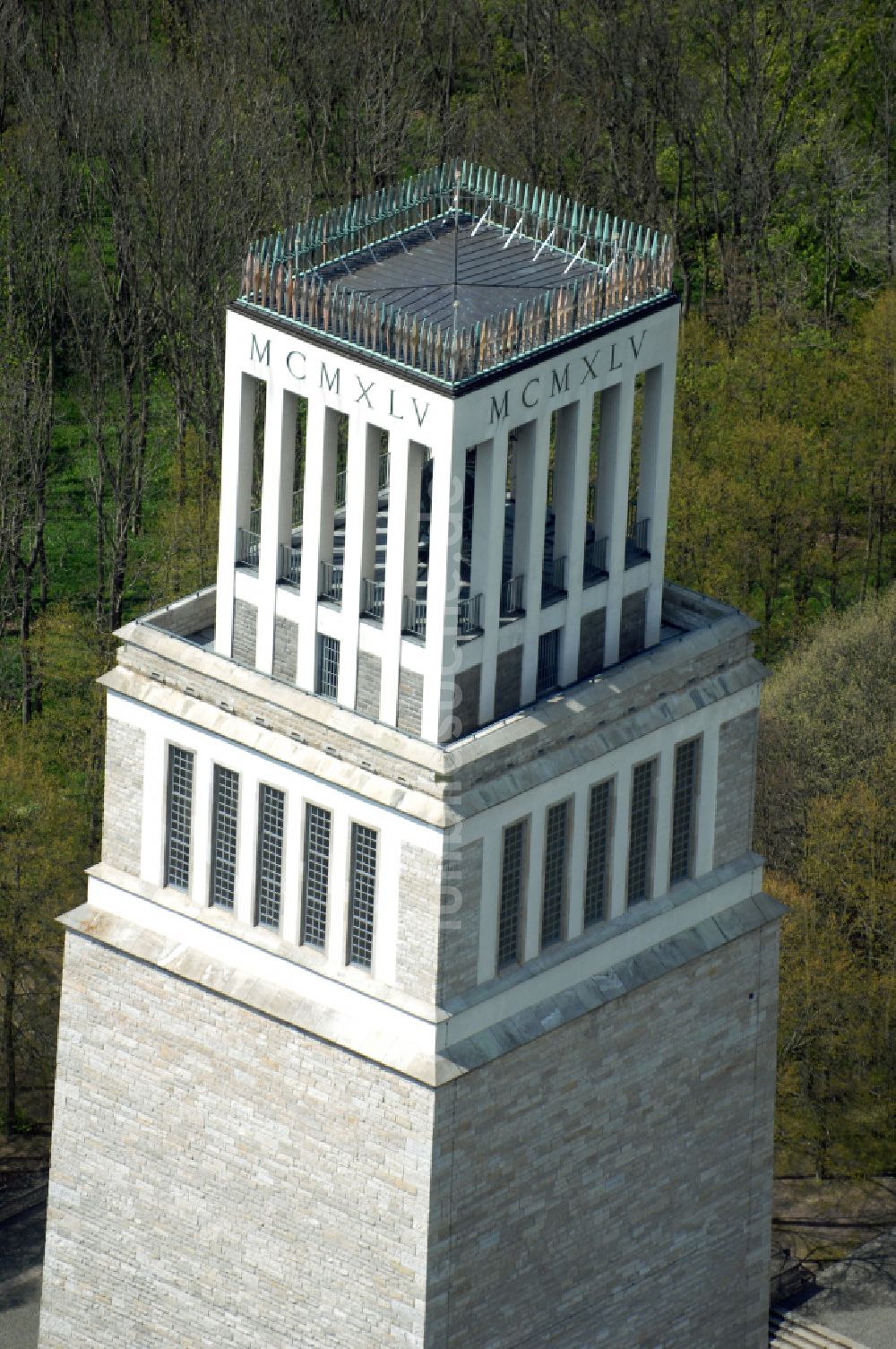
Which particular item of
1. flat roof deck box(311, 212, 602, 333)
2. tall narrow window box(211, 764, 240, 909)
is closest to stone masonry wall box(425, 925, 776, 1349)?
tall narrow window box(211, 764, 240, 909)

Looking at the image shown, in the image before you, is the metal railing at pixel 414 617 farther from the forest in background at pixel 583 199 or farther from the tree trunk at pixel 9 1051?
the tree trunk at pixel 9 1051

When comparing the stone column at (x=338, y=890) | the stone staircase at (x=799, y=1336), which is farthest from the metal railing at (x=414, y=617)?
the stone staircase at (x=799, y=1336)

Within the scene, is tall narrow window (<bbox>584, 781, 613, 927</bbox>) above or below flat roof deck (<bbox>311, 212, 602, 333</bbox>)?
below

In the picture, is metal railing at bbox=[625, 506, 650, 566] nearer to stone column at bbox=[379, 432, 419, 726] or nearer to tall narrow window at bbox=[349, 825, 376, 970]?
stone column at bbox=[379, 432, 419, 726]

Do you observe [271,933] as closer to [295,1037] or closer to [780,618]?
[295,1037]

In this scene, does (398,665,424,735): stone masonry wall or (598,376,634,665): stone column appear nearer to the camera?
(398,665,424,735): stone masonry wall

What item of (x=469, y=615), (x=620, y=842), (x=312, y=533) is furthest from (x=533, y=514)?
(x=620, y=842)

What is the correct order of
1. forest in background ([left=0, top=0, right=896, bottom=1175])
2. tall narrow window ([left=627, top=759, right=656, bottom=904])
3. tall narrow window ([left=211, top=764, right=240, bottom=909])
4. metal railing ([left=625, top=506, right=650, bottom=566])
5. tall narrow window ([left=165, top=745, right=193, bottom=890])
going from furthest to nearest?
1. forest in background ([left=0, top=0, right=896, bottom=1175])
2. tall narrow window ([left=627, top=759, right=656, bottom=904])
3. tall narrow window ([left=165, top=745, right=193, bottom=890])
4. tall narrow window ([left=211, top=764, right=240, bottom=909])
5. metal railing ([left=625, top=506, right=650, bottom=566])

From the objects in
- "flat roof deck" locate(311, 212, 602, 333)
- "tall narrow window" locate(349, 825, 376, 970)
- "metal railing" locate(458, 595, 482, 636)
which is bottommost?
"tall narrow window" locate(349, 825, 376, 970)
